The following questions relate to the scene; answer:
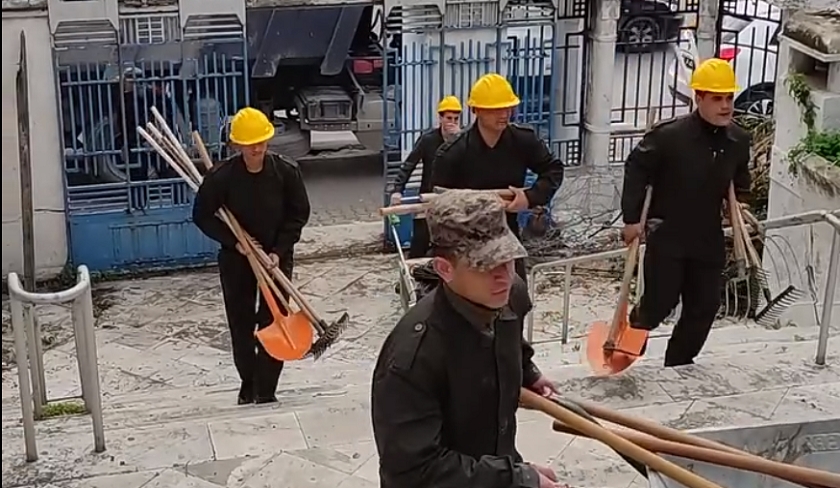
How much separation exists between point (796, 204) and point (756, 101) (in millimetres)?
4530

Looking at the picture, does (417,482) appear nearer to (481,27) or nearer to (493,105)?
(493,105)

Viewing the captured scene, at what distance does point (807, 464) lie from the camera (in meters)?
4.35

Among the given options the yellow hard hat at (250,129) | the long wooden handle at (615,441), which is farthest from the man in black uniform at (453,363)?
the yellow hard hat at (250,129)

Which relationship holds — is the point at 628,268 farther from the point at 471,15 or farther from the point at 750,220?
the point at 471,15

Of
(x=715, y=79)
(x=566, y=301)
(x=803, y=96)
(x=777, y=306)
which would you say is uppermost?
(x=715, y=79)

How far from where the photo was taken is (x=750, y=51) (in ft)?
42.9

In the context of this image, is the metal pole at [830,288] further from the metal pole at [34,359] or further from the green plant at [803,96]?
the metal pole at [34,359]

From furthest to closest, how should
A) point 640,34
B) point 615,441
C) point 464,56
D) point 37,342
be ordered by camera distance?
point 640,34 < point 464,56 < point 37,342 < point 615,441

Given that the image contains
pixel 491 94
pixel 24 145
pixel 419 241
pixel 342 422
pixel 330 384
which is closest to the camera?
pixel 342 422

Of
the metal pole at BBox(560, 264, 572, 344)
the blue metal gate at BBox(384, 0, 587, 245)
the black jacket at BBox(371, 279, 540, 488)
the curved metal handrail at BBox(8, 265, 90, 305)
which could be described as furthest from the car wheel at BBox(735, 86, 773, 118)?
the black jacket at BBox(371, 279, 540, 488)

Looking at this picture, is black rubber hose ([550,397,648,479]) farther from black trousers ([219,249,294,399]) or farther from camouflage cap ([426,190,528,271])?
black trousers ([219,249,294,399])

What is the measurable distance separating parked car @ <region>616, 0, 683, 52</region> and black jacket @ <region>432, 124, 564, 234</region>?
5673 millimetres

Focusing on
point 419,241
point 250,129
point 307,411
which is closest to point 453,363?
point 307,411

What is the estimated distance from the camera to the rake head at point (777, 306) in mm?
7821
